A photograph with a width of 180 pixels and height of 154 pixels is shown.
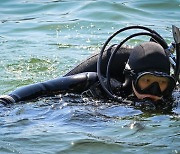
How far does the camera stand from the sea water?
11.6 ft

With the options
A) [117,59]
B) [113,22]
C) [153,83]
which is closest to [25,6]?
[113,22]

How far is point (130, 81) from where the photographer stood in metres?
4.39

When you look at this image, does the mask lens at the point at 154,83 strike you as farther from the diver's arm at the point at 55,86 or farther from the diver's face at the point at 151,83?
the diver's arm at the point at 55,86

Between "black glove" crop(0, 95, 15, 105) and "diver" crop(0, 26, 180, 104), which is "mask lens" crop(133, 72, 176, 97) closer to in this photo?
"diver" crop(0, 26, 180, 104)

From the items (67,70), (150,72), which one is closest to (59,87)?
(150,72)

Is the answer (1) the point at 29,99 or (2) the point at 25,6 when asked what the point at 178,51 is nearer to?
(1) the point at 29,99

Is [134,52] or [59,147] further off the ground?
[134,52]

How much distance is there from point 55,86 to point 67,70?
2064 millimetres

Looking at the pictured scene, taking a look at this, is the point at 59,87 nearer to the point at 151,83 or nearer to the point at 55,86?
the point at 55,86

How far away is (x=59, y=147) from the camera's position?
3.48m

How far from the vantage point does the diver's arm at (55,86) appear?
4.35 m

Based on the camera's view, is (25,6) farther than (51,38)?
Yes

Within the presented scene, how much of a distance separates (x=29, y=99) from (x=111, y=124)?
80 cm

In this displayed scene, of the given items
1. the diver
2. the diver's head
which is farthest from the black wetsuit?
the diver's head
